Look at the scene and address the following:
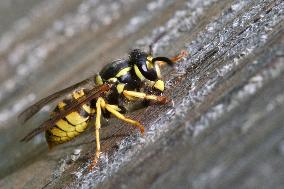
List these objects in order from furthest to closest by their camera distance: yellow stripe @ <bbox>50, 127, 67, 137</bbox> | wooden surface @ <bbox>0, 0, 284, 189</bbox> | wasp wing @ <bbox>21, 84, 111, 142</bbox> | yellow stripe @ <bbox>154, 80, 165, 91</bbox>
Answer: yellow stripe @ <bbox>50, 127, 67, 137</bbox> → wasp wing @ <bbox>21, 84, 111, 142</bbox> → yellow stripe @ <bbox>154, 80, 165, 91</bbox> → wooden surface @ <bbox>0, 0, 284, 189</bbox>

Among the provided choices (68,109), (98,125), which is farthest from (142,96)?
(68,109)

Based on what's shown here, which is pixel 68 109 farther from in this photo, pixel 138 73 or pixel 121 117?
pixel 121 117

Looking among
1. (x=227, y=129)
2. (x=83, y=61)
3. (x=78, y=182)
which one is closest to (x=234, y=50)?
(x=227, y=129)

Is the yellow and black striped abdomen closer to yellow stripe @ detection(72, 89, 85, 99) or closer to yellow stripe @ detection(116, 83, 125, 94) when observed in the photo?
yellow stripe @ detection(72, 89, 85, 99)

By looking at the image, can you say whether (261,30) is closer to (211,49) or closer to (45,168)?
(211,49)

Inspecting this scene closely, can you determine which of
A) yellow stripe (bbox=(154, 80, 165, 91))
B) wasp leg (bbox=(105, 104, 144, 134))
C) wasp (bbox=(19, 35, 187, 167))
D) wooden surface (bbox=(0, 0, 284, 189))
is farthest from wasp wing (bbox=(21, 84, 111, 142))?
yellow stripe (bbox=(154, 80, 165, 91))

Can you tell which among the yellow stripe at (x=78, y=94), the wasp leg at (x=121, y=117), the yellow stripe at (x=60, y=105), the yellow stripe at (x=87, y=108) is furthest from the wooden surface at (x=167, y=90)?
the yellow stripe at (x=87, y=108)

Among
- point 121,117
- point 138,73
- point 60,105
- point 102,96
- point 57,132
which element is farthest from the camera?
point 102,96
